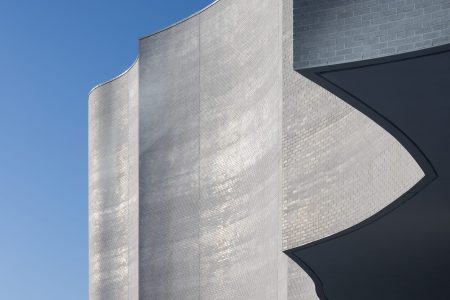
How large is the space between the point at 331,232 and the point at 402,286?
3.03 m

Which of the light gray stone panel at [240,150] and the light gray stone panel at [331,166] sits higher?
the light gray stone panel at [240,150]

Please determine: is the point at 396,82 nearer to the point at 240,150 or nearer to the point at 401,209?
the point at 401,209

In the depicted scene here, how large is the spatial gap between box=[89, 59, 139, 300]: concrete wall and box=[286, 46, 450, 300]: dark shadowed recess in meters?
12.6

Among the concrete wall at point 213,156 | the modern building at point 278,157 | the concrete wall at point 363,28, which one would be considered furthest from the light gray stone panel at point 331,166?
the concrete wall at point 213,156

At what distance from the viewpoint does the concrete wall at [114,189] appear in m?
28.4

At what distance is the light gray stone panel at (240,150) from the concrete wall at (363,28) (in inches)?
331

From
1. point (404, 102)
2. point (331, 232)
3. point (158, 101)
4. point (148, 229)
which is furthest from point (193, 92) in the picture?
point (404, 102)

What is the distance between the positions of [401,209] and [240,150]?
9808 millimetres

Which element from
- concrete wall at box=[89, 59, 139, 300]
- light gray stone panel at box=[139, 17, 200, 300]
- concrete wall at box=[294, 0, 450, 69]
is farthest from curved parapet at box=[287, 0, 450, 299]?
concrete wall at box=[89, 59, 139, 300]

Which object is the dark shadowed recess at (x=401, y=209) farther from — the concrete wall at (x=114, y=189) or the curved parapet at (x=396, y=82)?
the concrete wall at (x=114, y=189)

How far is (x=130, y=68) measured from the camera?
29328 mm

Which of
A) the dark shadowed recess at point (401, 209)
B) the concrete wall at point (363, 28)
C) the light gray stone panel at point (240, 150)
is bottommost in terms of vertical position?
the dark shadowed recess at point (401, 209)

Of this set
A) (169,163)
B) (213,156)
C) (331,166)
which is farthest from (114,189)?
(331,166)

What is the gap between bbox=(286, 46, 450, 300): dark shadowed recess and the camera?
9.72 m
